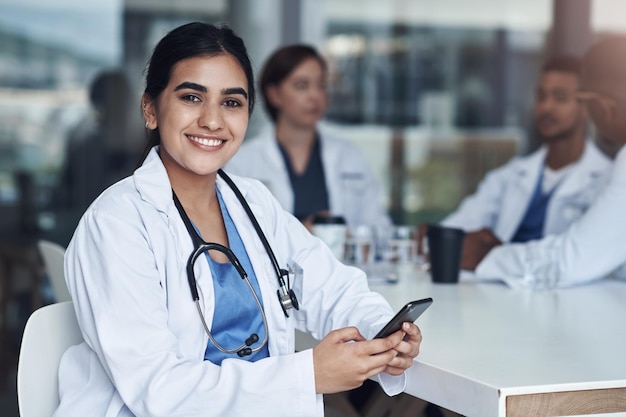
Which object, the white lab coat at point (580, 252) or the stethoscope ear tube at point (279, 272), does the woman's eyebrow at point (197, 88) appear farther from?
the white lab coat at point (580, 252)

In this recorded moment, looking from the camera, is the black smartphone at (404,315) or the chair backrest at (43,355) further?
the chair backrest at (43,355)

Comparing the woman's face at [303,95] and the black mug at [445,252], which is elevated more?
the woman's face at [303,95]

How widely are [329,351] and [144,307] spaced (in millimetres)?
310

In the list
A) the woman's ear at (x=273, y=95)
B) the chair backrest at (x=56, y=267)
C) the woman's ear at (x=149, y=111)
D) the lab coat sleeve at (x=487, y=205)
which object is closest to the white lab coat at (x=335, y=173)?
the woman's ear at (x=273, y=95)

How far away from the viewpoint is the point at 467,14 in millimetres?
5906

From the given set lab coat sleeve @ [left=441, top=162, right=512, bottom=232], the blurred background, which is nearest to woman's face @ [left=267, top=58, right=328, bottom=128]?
lab coat sleeve @ [left=441, top=162, right=512, bottom=232]

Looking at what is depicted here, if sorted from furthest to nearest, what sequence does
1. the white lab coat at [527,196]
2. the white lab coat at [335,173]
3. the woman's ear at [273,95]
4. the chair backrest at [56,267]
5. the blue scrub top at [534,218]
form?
the woman's ear at [273,95], the white lab coat at [335,173], the blue scrub top at [534,218], the white lab coat at [527,196], the chair backrest at [56,267]

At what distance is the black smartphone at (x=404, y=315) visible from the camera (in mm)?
1411

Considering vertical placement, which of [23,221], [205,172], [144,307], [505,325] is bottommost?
[23,221]

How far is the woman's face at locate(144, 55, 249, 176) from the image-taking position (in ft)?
5.35

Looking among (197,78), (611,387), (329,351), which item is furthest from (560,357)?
(197,78)

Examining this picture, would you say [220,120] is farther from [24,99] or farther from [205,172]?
[24,99]

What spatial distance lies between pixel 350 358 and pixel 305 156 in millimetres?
2371

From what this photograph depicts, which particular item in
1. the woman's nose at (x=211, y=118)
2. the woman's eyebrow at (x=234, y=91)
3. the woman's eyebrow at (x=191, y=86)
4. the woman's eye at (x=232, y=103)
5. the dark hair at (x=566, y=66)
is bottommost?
the woman's nose at (x=211, y=118)
